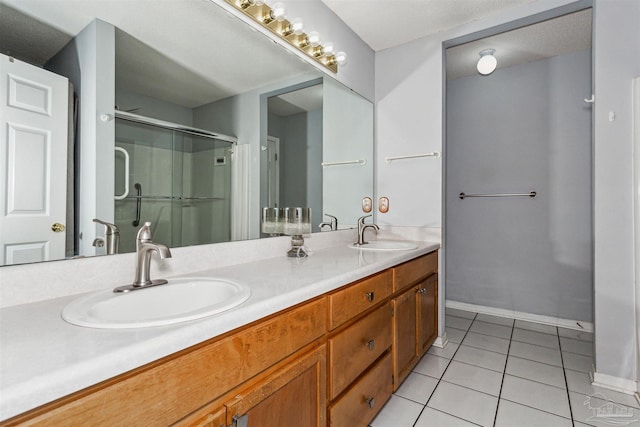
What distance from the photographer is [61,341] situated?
0.60 meters

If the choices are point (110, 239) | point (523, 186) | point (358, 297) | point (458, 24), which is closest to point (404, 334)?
point (358, 297)

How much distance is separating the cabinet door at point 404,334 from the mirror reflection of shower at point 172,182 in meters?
0.95

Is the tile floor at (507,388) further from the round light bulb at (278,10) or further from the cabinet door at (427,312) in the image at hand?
the round light bulb at (278,10)

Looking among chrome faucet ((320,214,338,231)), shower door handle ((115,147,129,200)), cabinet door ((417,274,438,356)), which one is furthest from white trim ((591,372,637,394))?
shower door handle ((115,147,129,200))

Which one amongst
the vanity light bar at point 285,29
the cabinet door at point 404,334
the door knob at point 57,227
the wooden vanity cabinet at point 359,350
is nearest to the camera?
the door knob at point 57,227

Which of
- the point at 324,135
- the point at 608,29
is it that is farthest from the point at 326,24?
the point at 608,29

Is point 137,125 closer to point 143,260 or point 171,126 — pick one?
point 171,126

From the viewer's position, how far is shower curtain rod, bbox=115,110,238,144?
1070mm

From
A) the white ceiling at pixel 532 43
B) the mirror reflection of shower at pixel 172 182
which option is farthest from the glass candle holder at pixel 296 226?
the white ceiling at pixel 532 43

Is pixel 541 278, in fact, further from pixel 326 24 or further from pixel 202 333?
pixel 202 333

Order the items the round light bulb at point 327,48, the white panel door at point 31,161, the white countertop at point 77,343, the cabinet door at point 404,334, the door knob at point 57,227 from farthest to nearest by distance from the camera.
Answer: the round light bulb at point 327,48 < the cabinet door at point 404,334 < the door knob at point 57,227 < the white panel door at point 31,161 < the white countertop at point 77,343

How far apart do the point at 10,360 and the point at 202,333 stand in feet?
1.01

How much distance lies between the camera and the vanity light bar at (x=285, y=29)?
1.45 metres

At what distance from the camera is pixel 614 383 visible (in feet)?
5.72
